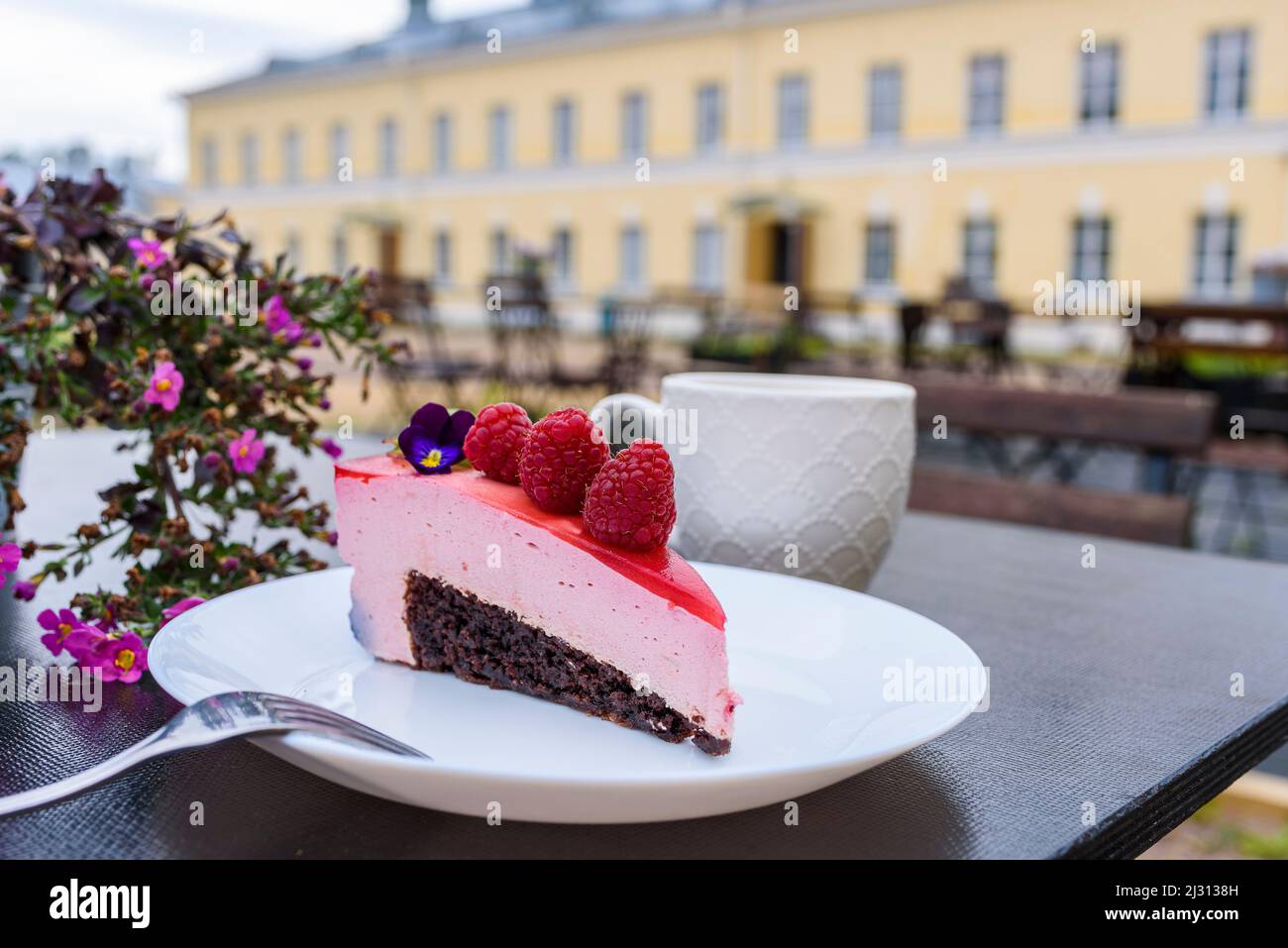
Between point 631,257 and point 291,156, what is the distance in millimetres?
7792

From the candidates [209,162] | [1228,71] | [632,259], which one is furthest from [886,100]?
[209,162]

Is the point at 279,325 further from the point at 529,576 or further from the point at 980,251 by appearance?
the point at 980,251

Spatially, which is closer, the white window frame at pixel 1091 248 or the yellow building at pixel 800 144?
the yellow building at pixel 800 144

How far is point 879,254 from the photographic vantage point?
16156 millimetres

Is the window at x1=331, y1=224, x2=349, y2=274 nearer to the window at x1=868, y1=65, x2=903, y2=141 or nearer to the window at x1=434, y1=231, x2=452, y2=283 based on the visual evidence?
the window at x1=434, y1=231, x2=452, y2=283

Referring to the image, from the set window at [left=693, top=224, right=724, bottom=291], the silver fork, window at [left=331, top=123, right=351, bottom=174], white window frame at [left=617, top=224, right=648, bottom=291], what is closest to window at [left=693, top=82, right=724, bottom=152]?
window at [left=693, top=224, right=724, bottom=291]

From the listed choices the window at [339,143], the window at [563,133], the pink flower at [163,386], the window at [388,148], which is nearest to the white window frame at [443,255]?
the window at [388,148]

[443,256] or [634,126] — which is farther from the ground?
[634,126]

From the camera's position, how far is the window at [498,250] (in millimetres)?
19625

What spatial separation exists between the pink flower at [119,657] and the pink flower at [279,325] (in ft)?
0.78

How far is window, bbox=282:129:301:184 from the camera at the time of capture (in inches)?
853

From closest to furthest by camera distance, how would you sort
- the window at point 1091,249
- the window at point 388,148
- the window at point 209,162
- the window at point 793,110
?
the window at point 1091,249
the window at point 793,110
the window at point 388,148
the window at point 209,162

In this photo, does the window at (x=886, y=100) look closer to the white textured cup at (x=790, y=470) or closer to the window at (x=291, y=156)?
the window at (x=291, y=156)
